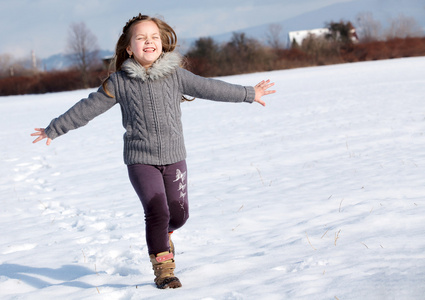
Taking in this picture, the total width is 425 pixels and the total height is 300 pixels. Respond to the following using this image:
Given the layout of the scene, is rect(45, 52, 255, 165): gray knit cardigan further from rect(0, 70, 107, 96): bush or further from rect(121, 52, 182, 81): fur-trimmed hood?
rect(0, 70, 107, 96): bush

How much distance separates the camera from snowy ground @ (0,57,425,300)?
3.03 meters

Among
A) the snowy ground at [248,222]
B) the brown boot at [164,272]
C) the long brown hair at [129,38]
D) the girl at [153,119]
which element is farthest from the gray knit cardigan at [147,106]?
the snowy ground at [248,222]

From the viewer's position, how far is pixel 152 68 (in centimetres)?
321

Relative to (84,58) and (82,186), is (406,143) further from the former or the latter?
(84,58)

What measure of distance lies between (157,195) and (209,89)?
83cm

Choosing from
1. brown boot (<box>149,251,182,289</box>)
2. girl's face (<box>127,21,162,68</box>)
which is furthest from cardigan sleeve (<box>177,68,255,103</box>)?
brown boot (<box>149,251,182,289</box>)

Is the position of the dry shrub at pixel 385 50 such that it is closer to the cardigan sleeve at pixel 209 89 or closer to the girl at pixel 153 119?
the cardigan sleeve at pixel 209 89

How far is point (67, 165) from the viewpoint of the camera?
369 inches

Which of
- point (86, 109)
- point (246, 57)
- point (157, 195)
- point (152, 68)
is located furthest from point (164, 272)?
point (246, 57)

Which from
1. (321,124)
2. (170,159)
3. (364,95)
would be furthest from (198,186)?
(364,95)

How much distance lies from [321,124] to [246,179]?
5.46 meters

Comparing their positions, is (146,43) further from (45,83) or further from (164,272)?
(45,83)

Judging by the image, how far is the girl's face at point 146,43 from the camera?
3.26 m

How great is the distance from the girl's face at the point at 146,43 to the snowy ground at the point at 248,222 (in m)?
1.52
